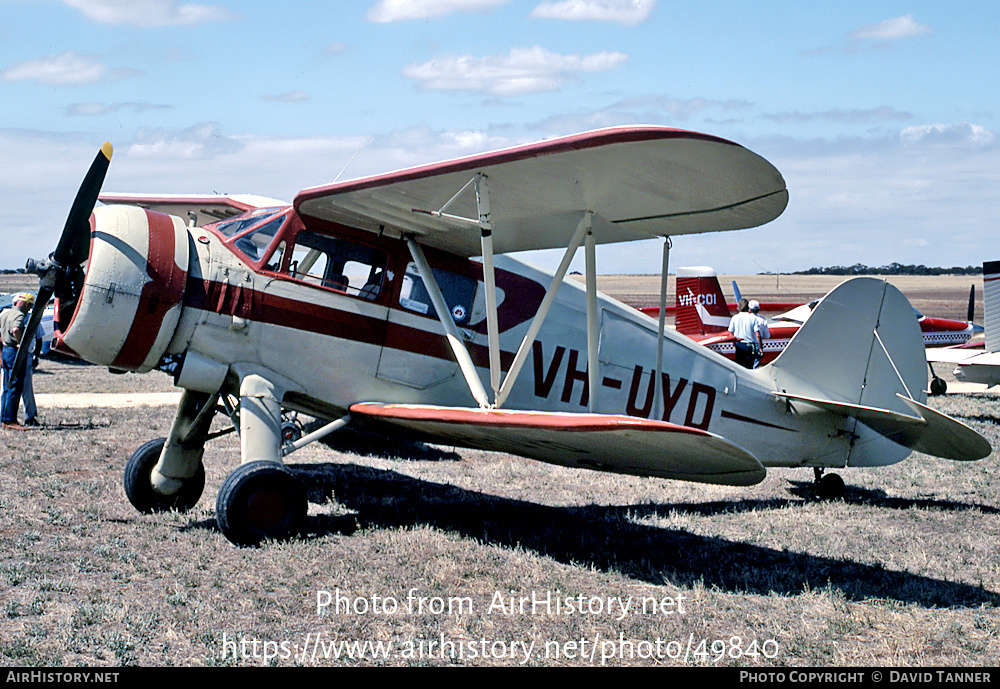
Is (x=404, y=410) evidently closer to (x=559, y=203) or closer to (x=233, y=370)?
(x=233, y=370)

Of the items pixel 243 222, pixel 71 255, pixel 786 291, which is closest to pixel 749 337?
pixel 243 222

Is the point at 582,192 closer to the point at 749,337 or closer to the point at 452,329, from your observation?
the point at 452,329

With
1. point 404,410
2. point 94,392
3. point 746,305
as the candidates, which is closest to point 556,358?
point 404,410

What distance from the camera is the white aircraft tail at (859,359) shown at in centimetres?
827

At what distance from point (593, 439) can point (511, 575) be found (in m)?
1.06

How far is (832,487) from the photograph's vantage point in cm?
852

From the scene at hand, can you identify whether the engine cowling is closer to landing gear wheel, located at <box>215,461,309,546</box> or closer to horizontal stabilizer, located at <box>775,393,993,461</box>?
landing gear wheel, located at <box>215,461,309,546</box>

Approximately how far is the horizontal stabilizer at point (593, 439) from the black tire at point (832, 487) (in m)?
3.03

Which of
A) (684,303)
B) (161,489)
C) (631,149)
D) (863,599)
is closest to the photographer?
(631,149)

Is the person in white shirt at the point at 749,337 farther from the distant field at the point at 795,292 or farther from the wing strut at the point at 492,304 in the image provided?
the distant field at the point at 795,292

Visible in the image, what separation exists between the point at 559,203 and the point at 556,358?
62.6 inches

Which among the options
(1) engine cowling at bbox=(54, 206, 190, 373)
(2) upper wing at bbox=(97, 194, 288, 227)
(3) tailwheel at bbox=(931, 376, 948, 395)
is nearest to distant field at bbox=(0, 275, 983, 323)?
(3) tailwheel at bbox=(931, 376, 948, 395)

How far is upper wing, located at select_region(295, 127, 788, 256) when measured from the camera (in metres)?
5.00

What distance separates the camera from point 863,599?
536cm
